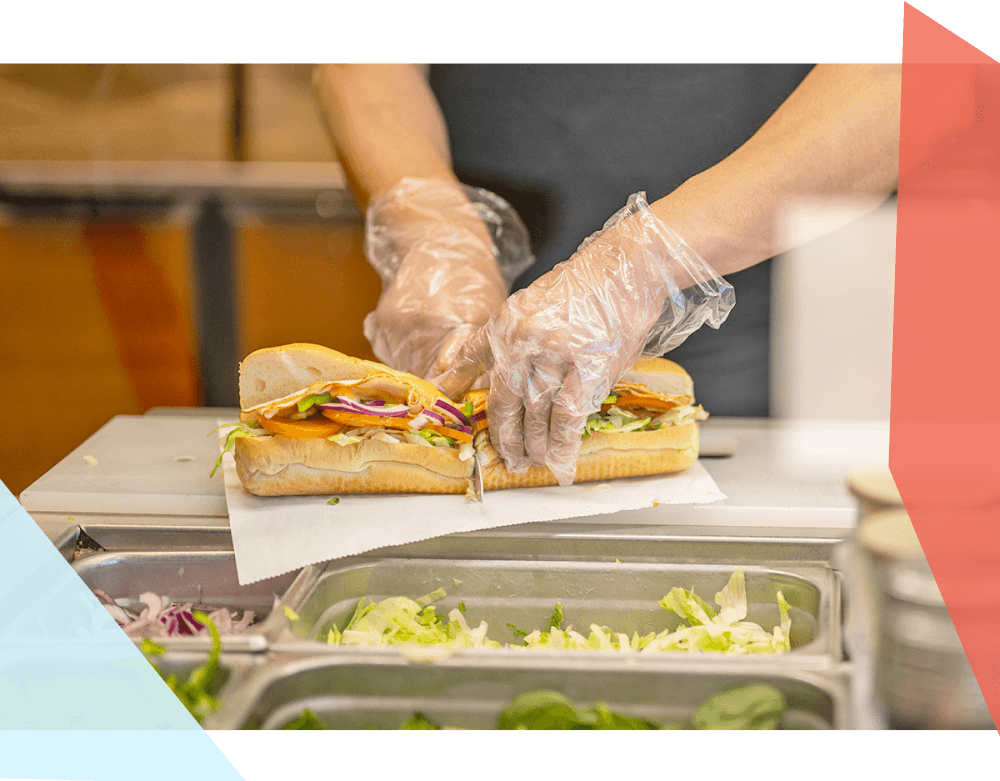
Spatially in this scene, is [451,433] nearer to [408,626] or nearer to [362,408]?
[362,408]

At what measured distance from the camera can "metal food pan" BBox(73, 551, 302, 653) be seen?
101cm

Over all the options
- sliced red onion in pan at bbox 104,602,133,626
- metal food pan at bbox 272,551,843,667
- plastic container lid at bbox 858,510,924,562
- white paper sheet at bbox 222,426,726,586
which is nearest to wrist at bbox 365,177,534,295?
white paper sheet at bbox 222,426,726,586

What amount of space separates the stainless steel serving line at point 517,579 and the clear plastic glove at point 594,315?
170mm

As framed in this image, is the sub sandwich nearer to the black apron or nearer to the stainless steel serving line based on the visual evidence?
the stainless steel serving line

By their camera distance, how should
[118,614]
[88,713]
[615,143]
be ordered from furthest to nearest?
1. [615,143]
2. [118,614]
3. [88,713]

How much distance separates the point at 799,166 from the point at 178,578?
96 centimetres

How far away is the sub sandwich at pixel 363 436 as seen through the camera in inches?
44.5

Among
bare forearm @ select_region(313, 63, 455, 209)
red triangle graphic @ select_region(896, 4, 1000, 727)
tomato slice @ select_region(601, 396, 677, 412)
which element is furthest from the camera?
bare forearm @ select_region(313, 63, 455, 209)

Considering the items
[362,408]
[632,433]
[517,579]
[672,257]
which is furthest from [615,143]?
[517,579]

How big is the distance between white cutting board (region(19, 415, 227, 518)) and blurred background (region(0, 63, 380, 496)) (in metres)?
0.05

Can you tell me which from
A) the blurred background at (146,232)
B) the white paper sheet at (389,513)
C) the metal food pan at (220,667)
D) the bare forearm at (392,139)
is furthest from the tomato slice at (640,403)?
the metal food pan at (220,667)

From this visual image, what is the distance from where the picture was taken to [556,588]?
1015 millimetres

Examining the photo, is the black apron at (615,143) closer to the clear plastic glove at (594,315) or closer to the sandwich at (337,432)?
the clear plastic glove at (594,315)
